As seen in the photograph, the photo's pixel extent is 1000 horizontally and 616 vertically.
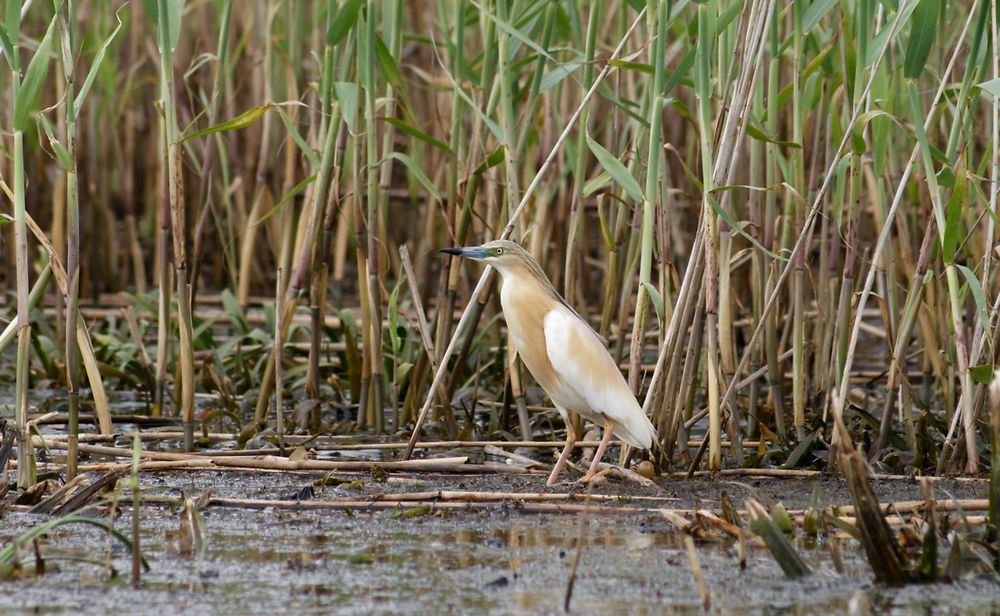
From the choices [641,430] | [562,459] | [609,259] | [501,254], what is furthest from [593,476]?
[609,259]

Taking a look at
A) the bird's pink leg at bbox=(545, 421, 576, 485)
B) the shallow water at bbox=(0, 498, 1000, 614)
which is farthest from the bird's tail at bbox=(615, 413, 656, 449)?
the shallow water at bbox=(0, 498, 1000, 614)

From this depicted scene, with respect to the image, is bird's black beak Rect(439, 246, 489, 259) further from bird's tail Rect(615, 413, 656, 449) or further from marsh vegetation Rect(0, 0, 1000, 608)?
bird's tail Rect(615, 413, 656, 449)

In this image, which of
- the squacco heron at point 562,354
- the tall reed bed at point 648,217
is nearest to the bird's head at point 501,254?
the squacco heron at point 562,354

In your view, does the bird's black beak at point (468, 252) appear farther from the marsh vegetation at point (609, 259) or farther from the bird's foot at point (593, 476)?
the bird's foot at point (593, 476)

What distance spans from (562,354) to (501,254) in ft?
1.34

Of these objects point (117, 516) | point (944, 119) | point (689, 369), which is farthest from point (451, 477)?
point (944, 119)

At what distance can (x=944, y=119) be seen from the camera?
18.4ft

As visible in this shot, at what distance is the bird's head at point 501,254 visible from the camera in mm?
4551

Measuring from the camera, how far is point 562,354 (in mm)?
4586

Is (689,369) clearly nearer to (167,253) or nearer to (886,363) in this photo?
(167,253)

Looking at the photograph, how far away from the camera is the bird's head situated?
455cm

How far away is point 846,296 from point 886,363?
2.69 metres

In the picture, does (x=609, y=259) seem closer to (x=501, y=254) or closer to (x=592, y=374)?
(x=501, y=254)

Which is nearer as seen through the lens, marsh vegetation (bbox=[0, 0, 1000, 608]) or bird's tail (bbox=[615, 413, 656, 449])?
marsh vegetation (bbox=[0, 0, 1000, 608])
